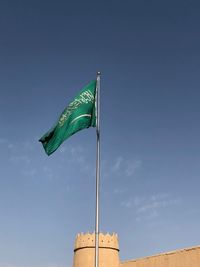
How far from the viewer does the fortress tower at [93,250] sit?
102ft

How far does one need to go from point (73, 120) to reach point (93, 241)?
731 inches

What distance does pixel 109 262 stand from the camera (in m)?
31.4

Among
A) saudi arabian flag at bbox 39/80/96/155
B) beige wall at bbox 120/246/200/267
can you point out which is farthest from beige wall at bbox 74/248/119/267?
saudi arabian flag at bbox 39/80/96/155

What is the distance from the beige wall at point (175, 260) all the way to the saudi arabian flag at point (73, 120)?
13338mm

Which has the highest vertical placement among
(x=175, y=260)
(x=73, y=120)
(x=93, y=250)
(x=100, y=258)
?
(x=93, y=250)

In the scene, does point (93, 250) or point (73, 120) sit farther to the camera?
point (93, 250)

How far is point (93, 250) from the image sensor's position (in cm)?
3172

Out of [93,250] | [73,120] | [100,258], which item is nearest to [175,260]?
[100,258]

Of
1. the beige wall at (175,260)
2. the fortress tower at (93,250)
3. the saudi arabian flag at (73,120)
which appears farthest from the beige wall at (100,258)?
the saudi arabian flag at (73,120)

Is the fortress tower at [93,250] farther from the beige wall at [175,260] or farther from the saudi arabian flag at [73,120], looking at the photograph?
the saudi arabian flag at [73,120]

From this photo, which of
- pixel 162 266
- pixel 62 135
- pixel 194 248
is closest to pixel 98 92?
pixel 62 135

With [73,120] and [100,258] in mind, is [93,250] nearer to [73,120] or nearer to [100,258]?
[100,258]

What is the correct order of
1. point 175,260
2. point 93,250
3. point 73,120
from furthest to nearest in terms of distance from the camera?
point 93,250
point 175,260
point 73,120

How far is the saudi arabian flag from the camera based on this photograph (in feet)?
49.5
